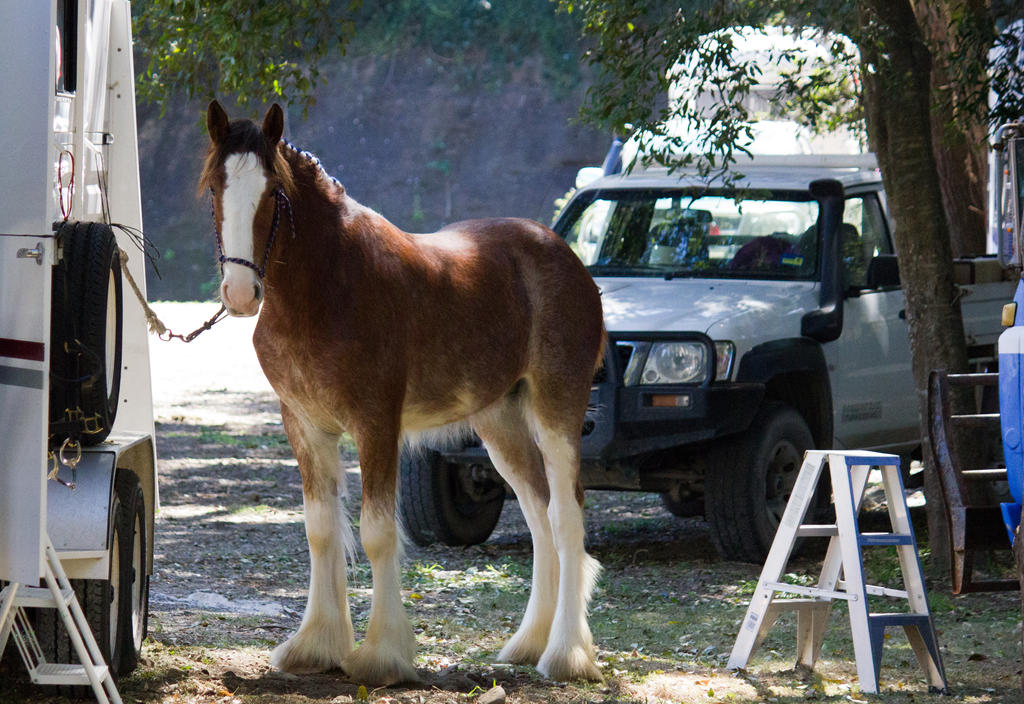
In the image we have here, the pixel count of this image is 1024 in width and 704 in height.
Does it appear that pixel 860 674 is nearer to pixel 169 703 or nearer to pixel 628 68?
pixel 169 703

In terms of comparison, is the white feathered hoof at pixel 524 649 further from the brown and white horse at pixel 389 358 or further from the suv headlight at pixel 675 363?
the suv headlight at pixel 675 363

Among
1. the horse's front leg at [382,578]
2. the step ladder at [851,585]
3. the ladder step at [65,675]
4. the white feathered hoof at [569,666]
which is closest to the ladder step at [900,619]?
the step ladder at [851,585]

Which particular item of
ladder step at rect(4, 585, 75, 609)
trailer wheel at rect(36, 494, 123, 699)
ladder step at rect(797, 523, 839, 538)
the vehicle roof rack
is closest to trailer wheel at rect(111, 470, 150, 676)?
trailer wheel at rect(36, 494, 123, 699)

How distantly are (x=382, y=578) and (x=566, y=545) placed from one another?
971 millimetres

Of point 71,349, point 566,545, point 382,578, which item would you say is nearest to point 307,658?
point 382,578

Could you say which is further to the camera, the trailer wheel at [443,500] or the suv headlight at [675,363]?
the trailer wheel at [443,500]

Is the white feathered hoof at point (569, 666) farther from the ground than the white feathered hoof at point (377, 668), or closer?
closer

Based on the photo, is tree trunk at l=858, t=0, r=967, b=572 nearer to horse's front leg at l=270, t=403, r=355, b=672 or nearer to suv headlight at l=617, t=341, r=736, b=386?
suv headlight at l=617, t=341, r=736, b=386

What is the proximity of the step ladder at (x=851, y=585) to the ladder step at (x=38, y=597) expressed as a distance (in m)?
2.81

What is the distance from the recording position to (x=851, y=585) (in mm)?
5488

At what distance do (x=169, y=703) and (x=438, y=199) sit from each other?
27.6 m

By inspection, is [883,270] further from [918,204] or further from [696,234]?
[696,234]

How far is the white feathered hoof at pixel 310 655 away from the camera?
5.41 m

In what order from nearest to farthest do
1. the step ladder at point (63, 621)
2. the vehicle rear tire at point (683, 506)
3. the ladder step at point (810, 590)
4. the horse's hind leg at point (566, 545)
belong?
the step ladder at point (63, 621) → the ladder step at point (810, 590) → the horse's hind leg at point (566, 545) → the vehicle rear tire at point (683, 506)
